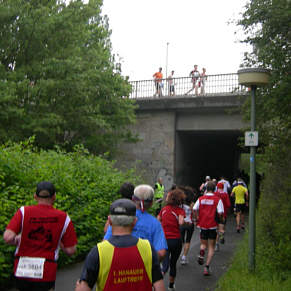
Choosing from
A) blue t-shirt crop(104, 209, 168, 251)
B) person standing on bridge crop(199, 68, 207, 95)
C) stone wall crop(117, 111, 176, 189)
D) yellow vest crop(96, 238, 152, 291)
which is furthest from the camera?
stone wall crop(117, 111, 176, 189)

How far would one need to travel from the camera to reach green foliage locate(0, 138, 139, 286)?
715 centimetres

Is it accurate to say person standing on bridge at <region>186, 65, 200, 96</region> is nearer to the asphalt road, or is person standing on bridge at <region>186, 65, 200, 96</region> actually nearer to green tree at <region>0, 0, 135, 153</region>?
green tree at <region>0, 0, 135, 153</region>

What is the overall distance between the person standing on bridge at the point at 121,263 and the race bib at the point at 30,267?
1.38 meters

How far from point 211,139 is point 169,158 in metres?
6.18

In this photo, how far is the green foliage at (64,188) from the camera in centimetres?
715

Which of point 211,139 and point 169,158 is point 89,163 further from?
point 211,139

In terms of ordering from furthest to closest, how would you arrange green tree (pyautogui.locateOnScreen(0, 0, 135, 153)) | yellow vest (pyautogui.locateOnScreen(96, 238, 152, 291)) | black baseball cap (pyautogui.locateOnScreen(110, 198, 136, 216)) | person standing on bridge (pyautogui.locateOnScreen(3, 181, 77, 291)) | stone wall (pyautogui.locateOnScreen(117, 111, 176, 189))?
1. stone wall (pyautogui.locateOnScreen(117, 111, 176, 189))
2. green tree (pyautogui.locateOnScreen(0, 0, 135, 153))
3. person standing on bridge (pyautogui.locateOnScreen(3, 181, 77, 291))
4. black baseball cap (pyautogui.locateOnScreen(110, 198, 136, 216))
5. yellow vest (pyautogui.locateOnScreen(96, 238, 152, 291))

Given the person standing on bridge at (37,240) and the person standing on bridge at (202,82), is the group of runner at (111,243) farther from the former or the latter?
the person standing on bridge at (202,82)

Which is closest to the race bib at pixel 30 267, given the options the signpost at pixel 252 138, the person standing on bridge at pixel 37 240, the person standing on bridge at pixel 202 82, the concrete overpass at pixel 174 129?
the person standing on bridge at pixel 37 240

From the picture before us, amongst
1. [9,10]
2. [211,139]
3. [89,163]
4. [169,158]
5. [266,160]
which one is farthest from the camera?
[211,139]

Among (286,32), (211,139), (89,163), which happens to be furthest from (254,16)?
Answer: (211,139)

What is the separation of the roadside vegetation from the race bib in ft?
11.3

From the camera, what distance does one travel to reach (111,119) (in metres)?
21.0

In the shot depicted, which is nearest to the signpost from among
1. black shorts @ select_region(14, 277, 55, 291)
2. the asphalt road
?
the asphalt road
